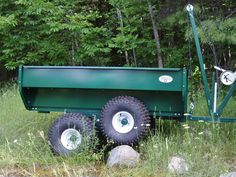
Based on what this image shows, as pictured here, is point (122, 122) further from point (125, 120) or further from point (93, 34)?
point (93, 34)

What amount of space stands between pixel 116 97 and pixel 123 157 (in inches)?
35.4

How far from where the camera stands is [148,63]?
412 inches

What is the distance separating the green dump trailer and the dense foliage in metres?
2.89

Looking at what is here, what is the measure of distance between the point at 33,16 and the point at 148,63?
329cm

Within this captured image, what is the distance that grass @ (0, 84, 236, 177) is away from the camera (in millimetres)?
4660

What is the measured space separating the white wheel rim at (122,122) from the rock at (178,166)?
854 mm

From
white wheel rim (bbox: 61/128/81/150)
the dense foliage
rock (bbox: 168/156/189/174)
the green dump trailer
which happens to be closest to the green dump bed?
the green dump trailer

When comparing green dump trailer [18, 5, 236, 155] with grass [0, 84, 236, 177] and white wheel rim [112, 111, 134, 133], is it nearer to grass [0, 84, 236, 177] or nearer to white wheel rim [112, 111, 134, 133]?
white wheel rim [112, 111, 134, 133]

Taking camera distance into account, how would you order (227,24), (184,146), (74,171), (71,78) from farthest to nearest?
(227,24)
(71,78)
(184,146)
(74,171)

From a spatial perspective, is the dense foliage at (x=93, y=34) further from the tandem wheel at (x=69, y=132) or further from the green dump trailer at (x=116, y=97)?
the tandem wheel at (x=69, y=132)

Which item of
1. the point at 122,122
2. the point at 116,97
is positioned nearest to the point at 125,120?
the point at 122,122

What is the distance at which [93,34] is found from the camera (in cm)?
998

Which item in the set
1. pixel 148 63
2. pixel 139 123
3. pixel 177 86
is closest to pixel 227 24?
pixel 177 86

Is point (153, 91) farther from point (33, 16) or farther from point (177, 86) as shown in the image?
point (33, 16)
